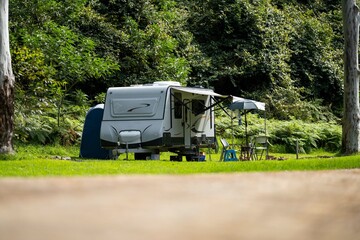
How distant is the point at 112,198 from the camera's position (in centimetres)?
68

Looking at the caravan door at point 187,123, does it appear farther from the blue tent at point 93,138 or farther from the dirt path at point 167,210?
the dirt path at point 167,210

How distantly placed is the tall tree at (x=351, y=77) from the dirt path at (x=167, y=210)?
2231 centimetres

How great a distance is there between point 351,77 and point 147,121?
6315mm

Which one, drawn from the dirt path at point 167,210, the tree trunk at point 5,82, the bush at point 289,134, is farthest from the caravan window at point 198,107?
the dirt path at point 167,210

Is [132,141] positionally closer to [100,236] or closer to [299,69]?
[299,69]

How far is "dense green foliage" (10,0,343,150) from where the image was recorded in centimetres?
2594

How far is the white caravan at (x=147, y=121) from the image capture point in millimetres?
22516

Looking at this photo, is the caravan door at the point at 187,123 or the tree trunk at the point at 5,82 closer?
the tree trunk at the point at 5,82

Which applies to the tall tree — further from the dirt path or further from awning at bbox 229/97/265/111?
the dirt path

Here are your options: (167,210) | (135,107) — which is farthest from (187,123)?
(167,210)

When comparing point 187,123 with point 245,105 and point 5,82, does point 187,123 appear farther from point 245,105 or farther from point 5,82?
point 5,82

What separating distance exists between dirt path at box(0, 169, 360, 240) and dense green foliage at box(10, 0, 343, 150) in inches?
903

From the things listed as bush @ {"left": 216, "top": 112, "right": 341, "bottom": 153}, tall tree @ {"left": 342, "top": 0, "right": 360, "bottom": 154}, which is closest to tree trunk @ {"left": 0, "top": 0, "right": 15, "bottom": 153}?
tall tree @ {"left": 342, "top": 0, "right": 360, "bottom": 154}

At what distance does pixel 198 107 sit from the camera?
2539 cm
